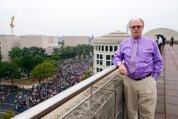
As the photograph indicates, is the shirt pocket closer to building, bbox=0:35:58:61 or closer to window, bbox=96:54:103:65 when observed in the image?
window, bbox=96:54:103:65

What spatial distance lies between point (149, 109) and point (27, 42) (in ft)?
228

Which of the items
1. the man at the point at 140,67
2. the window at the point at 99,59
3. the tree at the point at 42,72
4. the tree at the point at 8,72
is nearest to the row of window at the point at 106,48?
the window at the point at 99,59

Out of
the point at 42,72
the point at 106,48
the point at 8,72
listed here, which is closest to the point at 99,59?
the point at 106,48

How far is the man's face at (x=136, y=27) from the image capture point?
237 cm

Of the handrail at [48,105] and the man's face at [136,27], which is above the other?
the man's face at [136,27]

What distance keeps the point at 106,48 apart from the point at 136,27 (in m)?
29.6

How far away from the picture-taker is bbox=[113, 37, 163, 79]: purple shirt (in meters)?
2.38

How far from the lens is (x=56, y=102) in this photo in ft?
3.85

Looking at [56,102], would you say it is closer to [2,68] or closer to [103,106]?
[103,106]

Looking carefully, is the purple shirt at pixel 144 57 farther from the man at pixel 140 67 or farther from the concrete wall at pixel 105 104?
the concrete wall at pixel 105 104

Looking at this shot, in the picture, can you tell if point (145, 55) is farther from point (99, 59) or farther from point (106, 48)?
point (99, 59)

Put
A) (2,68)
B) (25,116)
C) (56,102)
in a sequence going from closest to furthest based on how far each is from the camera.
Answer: (25,116)
(56,102)
(2,68)

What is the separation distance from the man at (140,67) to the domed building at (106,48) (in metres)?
28.2

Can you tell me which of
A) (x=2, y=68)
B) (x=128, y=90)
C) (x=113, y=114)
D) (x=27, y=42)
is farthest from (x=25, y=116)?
(x=27, y=42)
